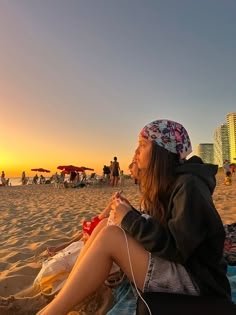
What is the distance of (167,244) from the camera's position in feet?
5.82

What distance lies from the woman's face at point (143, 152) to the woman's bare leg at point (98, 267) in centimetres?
47

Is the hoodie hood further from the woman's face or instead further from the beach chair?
the beach chair

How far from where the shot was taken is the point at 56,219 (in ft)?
21.9

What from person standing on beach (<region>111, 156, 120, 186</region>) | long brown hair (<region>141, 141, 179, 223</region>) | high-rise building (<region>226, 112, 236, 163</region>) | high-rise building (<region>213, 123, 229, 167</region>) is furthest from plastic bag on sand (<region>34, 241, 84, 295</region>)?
high-rise building (<region>213, 123, 229, 167</region>)

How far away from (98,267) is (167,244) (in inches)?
17.3

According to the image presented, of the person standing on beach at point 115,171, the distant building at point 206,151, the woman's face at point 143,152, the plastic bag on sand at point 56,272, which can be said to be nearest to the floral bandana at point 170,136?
the woman's face at point 143,152

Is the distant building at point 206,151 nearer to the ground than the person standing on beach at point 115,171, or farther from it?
farther from it

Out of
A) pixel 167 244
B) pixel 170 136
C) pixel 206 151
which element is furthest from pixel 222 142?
pixel 167 244

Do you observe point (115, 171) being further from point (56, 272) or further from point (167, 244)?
point (167, 244)

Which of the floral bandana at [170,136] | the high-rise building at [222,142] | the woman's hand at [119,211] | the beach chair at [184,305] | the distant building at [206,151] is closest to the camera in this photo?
the beach chair at [184,305]

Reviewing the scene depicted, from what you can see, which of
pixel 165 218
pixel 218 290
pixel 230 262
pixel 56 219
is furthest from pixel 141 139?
pixel 56 219

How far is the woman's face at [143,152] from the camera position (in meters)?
2.10

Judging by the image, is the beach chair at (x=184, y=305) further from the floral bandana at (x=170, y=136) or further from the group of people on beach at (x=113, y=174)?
the group of people on beach at (x=113, y=174)

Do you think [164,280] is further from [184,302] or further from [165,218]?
[165,218]
